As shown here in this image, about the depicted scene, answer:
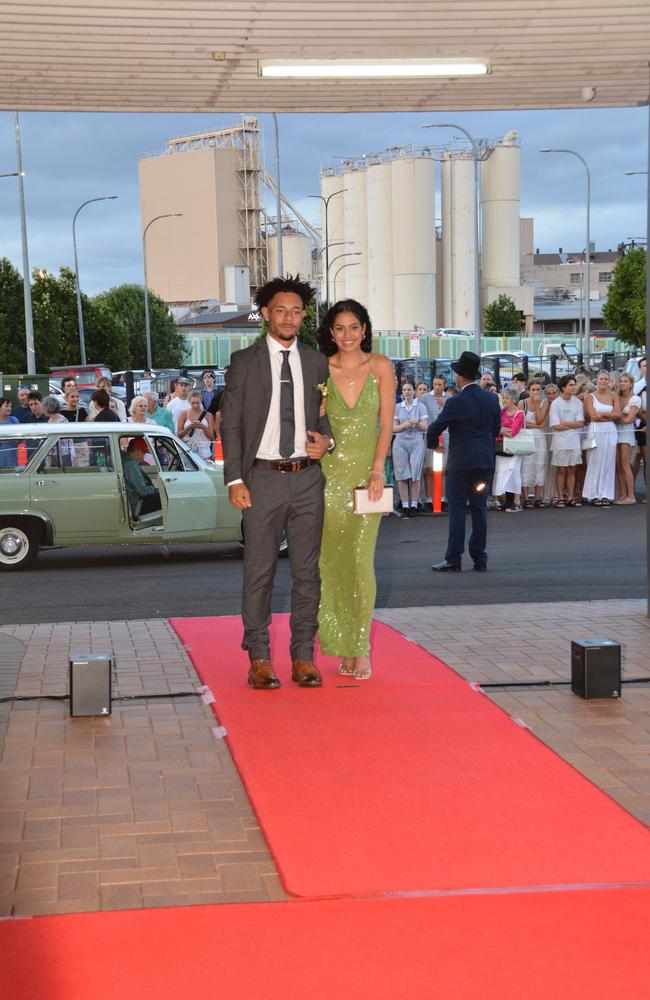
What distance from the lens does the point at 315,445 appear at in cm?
684

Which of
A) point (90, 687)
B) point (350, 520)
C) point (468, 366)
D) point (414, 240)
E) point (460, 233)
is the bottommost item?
point (90, 687)

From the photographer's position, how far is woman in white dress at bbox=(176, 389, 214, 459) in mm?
17578

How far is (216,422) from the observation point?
17719mm

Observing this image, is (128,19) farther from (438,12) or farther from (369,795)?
(369,795)

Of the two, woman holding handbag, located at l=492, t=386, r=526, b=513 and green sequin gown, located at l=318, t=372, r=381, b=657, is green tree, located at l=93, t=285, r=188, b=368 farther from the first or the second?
green sequin gown, located at l=318, t=372, r=381, b=657

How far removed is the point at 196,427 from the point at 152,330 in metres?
78.0

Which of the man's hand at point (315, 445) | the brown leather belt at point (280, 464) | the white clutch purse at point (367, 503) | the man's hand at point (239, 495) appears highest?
the man's hand at point (315, 445)

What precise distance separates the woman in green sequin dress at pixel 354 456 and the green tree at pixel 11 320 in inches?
2160

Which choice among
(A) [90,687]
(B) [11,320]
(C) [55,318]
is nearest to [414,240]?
(C) [55,318]

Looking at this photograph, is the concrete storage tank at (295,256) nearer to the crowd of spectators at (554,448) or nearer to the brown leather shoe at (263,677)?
the crowd of spectators at (554,448)

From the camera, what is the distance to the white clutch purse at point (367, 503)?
7.01 meters

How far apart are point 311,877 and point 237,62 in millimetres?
6332

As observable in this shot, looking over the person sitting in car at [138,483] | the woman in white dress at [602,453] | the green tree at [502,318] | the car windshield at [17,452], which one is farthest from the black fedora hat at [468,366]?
the green tree at [502,318]

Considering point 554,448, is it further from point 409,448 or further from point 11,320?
point 11,320
